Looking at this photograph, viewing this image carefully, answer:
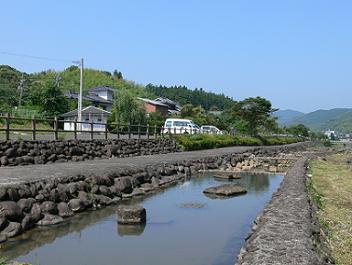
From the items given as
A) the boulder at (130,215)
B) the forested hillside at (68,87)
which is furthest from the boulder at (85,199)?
the forested hillside at (68,87)

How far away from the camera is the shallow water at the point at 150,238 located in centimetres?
924

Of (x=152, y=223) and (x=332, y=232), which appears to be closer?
(x=332, y=232)

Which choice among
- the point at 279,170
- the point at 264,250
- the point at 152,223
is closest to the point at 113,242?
the point at 152,223

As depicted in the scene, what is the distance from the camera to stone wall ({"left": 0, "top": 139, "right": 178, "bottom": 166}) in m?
18.4

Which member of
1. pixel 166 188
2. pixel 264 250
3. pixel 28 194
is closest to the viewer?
pixel 264 250

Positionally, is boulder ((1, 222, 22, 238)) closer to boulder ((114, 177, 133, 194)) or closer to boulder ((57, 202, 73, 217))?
boulder ((57, 202, 73, 217))

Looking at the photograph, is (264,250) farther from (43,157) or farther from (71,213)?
(43,157)

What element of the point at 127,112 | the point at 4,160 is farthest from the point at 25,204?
the point at 127,112

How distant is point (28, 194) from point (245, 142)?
43.8 metres

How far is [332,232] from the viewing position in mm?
10078

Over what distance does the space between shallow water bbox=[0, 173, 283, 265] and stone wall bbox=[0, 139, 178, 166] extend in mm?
5818

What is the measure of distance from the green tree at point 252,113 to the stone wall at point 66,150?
3047 centimetres

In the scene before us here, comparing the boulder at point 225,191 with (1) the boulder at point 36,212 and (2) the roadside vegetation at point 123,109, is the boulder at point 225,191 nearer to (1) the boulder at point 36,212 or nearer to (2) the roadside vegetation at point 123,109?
(1) the boulder at point 36,212

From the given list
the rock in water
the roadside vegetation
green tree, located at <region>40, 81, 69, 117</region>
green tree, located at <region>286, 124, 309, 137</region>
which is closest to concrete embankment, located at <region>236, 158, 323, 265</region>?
the rock in water
